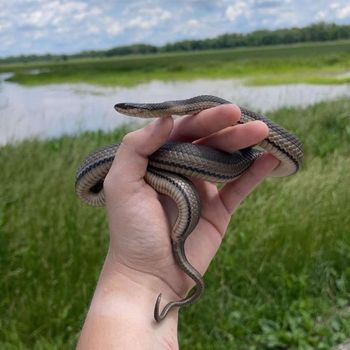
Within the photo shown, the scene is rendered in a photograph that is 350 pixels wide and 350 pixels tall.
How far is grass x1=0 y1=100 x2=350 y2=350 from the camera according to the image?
4238 millimetres

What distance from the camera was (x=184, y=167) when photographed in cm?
276

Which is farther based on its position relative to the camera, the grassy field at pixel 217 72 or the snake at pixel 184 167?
the grassy field at pixel 217 72

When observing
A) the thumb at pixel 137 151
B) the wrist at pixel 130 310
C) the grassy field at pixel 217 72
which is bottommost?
the grassy field at pixel 217 72

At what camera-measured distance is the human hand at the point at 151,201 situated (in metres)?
2.46

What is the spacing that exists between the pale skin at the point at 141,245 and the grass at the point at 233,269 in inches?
64.5

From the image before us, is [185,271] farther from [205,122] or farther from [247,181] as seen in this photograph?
[205,122]

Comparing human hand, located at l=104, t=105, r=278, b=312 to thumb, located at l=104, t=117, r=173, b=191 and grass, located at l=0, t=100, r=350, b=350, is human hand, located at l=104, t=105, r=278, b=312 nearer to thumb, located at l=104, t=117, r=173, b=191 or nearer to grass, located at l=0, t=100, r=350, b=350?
thumb, located at l=104, t=117, r=173, b=191

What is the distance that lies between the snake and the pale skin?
5 cm

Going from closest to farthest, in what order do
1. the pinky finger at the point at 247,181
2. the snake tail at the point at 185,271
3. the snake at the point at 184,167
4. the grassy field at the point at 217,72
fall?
the snake tail at the point at 185,271 < the snake at the point at 184,167 < the pinky finger at the point at 247,181 < the grassy field at the point at 217,72

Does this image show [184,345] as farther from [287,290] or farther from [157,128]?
[157,128]

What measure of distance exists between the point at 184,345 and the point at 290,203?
222 centimetres

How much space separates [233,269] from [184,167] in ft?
7.66

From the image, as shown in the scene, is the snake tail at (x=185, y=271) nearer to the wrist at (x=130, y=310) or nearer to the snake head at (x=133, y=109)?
the wrist at (x=130, y=310)

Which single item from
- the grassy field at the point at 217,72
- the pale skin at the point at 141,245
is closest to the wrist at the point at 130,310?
the pale skin at the point at 141,245
